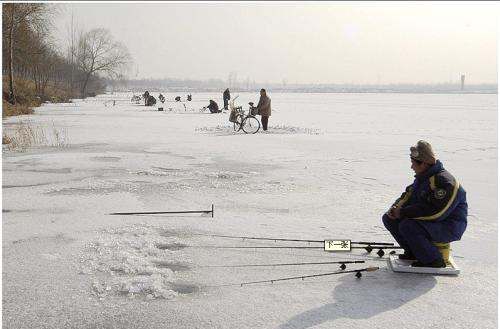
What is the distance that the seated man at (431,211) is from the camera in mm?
4039

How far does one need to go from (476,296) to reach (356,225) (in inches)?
84.1

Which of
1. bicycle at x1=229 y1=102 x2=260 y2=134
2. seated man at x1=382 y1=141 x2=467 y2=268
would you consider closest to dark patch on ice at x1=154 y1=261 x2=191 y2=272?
seated man at x1=382 y1=141 x2=467 y2=268

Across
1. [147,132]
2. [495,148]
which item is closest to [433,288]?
[495,148]

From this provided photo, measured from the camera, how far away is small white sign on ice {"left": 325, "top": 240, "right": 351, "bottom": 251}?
16.0 ft

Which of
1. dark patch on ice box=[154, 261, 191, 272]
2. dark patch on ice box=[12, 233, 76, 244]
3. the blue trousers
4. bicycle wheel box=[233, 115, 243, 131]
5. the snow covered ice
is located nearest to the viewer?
the snow covered ice

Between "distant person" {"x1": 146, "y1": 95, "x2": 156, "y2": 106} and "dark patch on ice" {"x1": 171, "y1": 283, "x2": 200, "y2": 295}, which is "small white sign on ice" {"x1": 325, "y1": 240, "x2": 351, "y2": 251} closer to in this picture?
"dark patch on ice" {"x1": 171, "y1": 283, "x2": 200, "y2": 295}

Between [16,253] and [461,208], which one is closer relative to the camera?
[461,208]

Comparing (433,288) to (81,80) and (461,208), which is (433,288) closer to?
(461,208)

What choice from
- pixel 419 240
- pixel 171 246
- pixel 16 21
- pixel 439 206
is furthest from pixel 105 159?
pixel 16 21

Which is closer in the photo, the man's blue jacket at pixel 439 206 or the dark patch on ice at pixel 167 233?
the man's blue jacket at pixel 439 206

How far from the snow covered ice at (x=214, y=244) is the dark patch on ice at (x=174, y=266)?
0.04 metres

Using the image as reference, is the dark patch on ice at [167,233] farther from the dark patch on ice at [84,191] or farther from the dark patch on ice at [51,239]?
the dark patch on ice at [84,191]

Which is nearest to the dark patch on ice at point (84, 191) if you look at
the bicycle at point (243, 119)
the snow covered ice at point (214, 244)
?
the snow covered ice at point (214, 244)

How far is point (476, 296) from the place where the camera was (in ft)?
12.7
